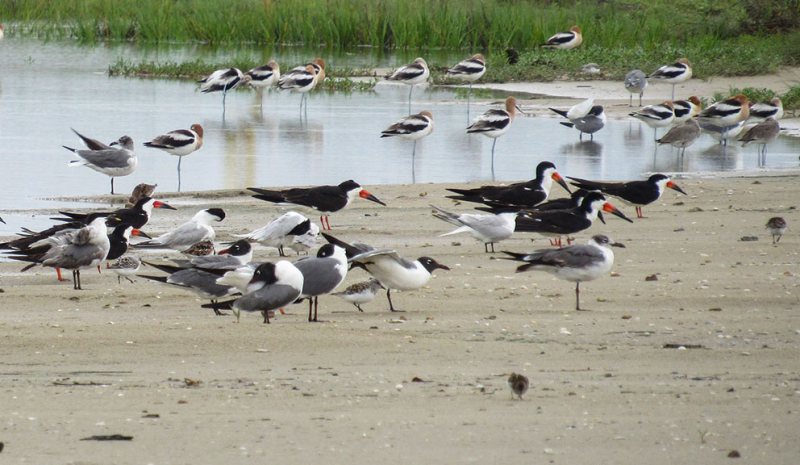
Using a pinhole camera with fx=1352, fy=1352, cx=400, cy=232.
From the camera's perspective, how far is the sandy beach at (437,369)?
229 inches

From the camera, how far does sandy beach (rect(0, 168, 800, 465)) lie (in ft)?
19.1

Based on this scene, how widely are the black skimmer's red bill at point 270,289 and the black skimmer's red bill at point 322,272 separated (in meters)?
0.33

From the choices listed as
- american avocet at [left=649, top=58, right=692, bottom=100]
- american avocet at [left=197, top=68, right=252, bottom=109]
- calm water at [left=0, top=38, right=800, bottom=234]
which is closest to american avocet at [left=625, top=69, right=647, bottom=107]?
american avocet at [left=649, top=58, right=692, bottom=100]

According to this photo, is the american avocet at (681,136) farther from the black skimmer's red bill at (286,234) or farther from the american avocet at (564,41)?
the american avocet at (564,41)

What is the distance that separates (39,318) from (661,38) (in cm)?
2668

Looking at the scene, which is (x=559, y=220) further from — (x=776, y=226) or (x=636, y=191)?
(x=636, y=191)

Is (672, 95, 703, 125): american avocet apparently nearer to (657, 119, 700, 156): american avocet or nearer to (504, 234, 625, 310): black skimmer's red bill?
(657, 119, 700, 156): american avocet

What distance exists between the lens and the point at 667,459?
5656 mm

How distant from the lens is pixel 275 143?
66.0 ft

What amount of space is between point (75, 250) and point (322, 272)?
7.54ft

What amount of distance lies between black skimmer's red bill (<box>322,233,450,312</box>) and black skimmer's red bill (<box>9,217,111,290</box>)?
2.09 metres

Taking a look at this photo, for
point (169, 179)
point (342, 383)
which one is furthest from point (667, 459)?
point (169, 179)

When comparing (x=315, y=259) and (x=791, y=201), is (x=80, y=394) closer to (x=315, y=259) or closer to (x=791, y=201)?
(x=315, y=259)

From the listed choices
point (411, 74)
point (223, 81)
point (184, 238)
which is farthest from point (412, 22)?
point (184, 238)
